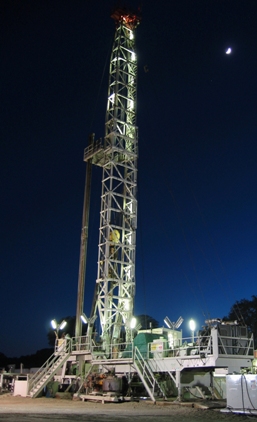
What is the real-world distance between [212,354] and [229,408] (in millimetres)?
3485

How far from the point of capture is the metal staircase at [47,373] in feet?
77.3

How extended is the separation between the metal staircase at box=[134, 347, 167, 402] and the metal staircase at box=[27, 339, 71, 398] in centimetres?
552

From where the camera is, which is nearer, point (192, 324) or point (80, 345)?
point (192, 324)

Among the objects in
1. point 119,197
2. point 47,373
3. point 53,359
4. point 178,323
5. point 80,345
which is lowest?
point 47,373

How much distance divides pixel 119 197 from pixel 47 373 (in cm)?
1360

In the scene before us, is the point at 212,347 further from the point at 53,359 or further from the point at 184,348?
the point at 53,359

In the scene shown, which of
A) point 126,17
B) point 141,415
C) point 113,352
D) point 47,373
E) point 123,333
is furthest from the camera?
point 126,17

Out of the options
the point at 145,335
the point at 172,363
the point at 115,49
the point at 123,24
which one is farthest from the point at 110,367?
the point at 123,24

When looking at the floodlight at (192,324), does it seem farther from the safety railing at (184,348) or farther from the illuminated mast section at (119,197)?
the illuminated mast section at (119,197)

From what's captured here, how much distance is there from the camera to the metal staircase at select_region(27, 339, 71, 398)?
77.3 ft

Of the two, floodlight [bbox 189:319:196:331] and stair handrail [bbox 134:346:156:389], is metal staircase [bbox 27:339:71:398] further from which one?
floodlight [bbox 189:319:196:331]

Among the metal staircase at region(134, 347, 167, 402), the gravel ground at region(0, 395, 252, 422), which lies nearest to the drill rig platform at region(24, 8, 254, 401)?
the metal staircase at region(134, 347, 167, 402)

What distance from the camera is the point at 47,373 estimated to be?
25156 mm

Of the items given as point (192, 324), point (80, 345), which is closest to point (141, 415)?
point (192, 324)
